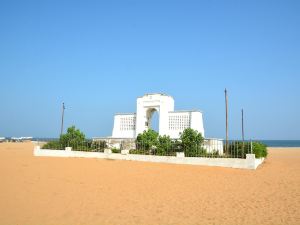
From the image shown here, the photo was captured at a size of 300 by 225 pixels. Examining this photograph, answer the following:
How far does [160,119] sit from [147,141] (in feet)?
19.1

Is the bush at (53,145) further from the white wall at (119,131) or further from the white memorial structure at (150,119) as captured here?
the white wall at (119,131)

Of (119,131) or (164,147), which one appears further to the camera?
(119,131)

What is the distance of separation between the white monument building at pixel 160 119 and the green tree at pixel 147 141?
4.55m

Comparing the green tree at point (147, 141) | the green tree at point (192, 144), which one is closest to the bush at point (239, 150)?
the green tree at point (192, 144)

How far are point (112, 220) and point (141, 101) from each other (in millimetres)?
21036

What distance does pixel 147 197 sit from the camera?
32.2ft

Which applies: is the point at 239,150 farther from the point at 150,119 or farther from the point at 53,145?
the point at 53,145

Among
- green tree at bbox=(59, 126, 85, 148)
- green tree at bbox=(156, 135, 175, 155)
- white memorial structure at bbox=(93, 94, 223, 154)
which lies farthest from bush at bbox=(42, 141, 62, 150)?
green tree at bbox=(156, 135, 175, 155)

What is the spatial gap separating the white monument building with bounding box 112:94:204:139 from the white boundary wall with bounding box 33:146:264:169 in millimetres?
6550

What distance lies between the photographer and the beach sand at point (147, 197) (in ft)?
24.2

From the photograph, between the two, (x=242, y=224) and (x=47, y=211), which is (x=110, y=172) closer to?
(x=47, y=211)

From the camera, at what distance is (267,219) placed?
7.40 m

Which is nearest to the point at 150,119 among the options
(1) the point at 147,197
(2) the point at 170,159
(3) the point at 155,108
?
(3) the point at 155,108

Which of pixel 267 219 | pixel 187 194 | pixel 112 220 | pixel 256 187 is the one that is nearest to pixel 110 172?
pixel 187 194
